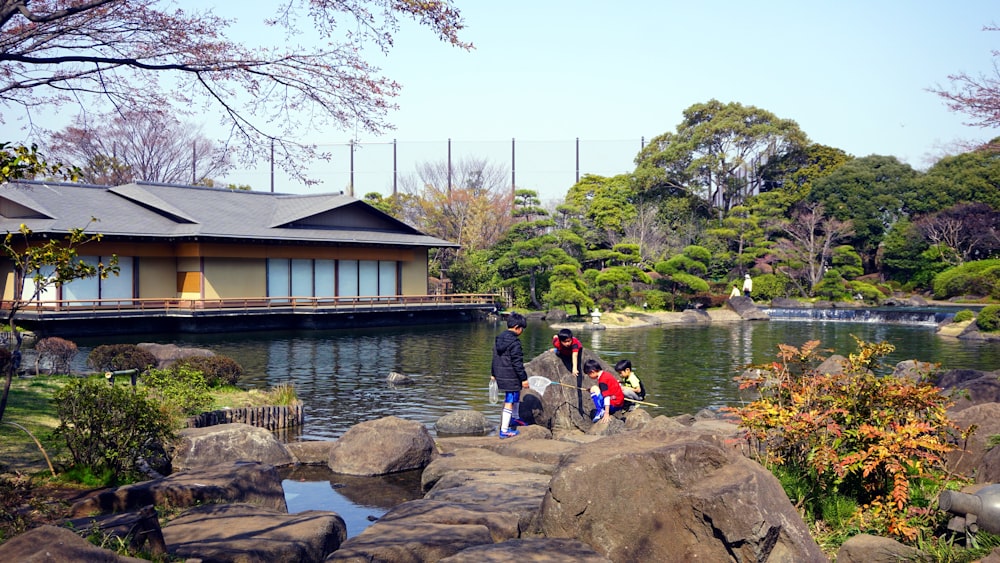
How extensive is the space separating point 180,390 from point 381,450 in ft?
11.6

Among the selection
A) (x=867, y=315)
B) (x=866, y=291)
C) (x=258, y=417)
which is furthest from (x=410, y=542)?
(x=866, y=291)

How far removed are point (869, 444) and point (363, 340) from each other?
2322 centimetres

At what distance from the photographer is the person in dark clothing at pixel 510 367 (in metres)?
9.86

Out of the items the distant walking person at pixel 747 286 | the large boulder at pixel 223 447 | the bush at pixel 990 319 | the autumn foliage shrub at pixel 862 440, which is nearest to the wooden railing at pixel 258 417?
the large boulder at pixel 223 447

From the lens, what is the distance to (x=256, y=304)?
3142 centimetres

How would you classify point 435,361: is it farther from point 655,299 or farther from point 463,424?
point 655,299

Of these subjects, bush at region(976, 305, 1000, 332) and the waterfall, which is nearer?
bush at region(976, 305, 1000, 332)

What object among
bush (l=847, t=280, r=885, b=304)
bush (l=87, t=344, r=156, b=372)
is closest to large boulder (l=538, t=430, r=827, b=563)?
bush (l=87, t=344, r=156, b=372)

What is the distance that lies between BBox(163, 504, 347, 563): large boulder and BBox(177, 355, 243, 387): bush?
26.6 ft

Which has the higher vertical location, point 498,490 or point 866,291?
point 866,291

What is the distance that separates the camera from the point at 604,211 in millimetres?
44906

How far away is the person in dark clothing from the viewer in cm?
986

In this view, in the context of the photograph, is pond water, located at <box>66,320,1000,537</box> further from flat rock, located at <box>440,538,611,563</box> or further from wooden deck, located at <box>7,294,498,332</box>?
flat rock, located at <box>440,538,611,563</box>

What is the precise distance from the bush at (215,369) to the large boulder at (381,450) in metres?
4.84
